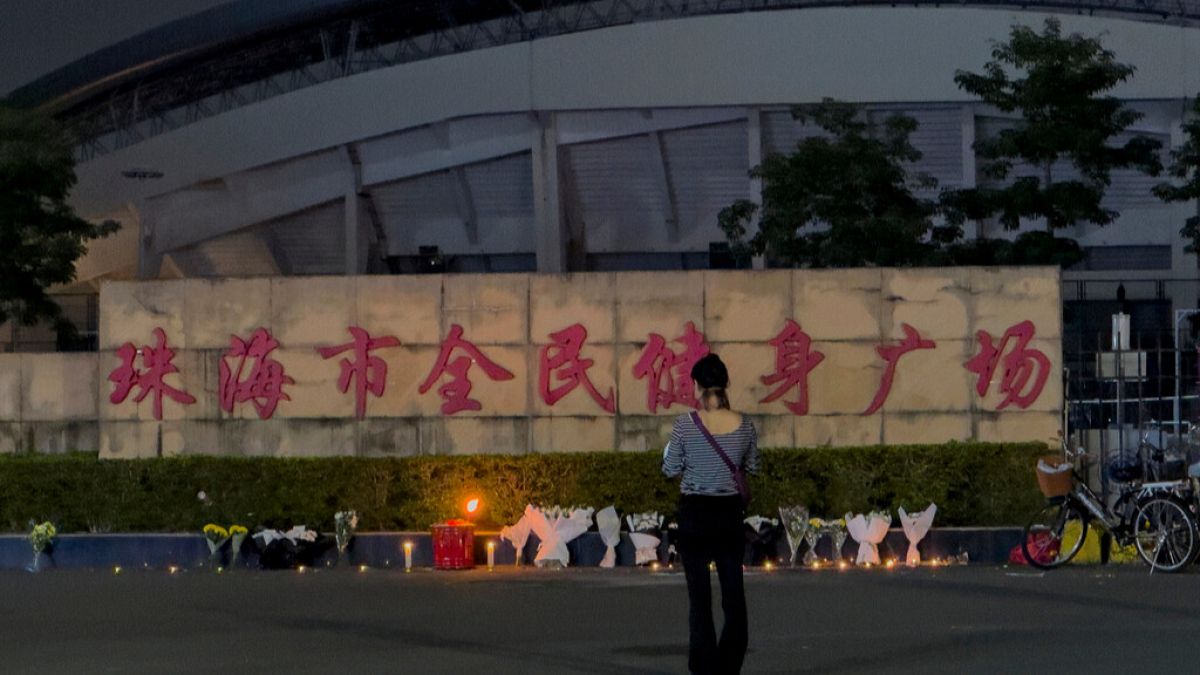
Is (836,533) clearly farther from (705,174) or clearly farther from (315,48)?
(315,48)

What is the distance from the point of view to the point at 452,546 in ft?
49.9

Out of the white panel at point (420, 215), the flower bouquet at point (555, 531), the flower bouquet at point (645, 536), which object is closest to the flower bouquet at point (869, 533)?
the flower bouquet at point (645, 536)

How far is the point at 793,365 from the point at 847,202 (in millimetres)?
10728

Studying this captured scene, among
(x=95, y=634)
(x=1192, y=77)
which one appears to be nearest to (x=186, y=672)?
(x=95, y=634)

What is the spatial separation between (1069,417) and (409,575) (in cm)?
614

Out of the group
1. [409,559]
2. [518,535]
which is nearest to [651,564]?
[518,535]

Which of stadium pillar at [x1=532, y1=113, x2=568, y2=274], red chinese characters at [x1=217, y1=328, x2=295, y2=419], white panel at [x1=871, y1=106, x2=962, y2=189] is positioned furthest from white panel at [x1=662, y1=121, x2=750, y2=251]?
red chinese characters at [x1=217, y1=328, x2=295, y2=419]

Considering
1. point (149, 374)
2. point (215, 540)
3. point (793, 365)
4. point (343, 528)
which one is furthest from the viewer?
point (149, 374)

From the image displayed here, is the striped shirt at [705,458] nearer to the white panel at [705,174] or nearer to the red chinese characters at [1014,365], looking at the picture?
the red chinese characters at [1014,365]

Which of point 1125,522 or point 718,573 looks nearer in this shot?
point 718,573

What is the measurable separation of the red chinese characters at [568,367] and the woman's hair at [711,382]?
24.3 feet

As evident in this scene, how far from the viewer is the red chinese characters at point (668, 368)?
16203 mm

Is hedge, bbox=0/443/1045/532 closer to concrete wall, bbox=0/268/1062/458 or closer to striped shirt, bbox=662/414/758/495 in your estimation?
concrete wall, bbox=0/268/1062/458

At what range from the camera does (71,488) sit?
54.0ft
